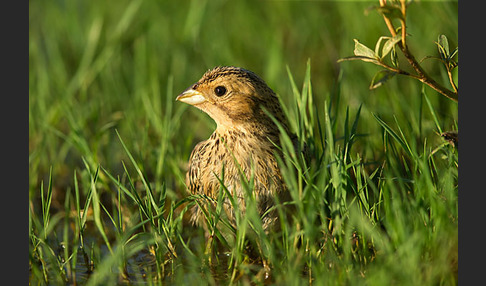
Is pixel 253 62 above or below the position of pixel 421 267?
above

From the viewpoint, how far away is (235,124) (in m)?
4.53

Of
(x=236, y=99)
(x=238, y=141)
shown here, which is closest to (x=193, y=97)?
(x=236, y=99)

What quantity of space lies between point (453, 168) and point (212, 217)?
4.65 ft

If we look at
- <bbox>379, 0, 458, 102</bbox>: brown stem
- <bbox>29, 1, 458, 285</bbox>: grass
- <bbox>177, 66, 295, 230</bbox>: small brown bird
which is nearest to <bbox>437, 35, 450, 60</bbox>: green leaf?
<bbox>379, 0, 458, 102</bbox>: brown stem

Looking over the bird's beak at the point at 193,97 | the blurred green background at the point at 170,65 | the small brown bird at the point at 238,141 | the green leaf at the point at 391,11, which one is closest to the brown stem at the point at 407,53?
the green leaf at the point at 391,11

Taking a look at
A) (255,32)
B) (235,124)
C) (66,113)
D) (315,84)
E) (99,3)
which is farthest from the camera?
(99,3)

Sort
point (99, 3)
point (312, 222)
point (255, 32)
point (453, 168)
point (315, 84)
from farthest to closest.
Result: point (99, 3) → point (255, 32) → point (315, 84) → point (453, 168) → point (312, 222)

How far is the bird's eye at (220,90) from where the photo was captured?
181 inches

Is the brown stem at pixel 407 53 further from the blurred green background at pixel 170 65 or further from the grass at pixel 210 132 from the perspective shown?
the blurred green background at pixel 170 65

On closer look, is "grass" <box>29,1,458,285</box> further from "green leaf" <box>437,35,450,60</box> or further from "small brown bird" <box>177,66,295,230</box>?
"green leaf" <box>437,35,450,60</box>

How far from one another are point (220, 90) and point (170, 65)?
2804 mm

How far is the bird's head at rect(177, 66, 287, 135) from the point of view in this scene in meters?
4.53

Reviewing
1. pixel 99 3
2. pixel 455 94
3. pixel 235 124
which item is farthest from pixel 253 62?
pixel 455 94

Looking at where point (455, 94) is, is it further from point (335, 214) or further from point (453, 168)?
point (335, 214)
